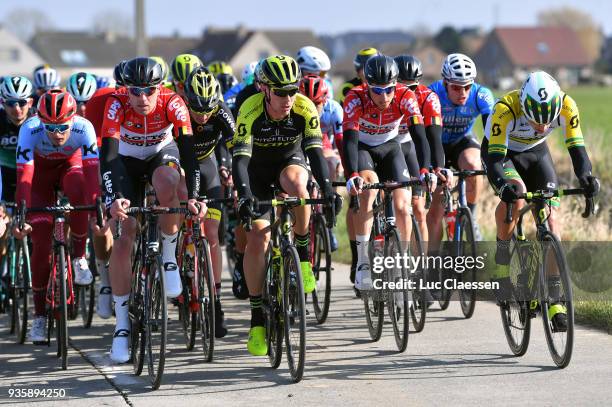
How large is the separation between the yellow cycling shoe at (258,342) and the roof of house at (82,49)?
102612 millimetres

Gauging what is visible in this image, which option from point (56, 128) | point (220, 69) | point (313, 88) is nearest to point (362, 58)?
point (313, 88)

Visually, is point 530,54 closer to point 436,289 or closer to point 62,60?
point 62,60

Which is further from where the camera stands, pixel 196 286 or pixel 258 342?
pixel 196 286

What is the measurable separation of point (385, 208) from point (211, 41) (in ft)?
339

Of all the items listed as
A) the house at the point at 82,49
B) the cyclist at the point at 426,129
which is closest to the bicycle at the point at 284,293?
the cyclist at the point at 426,129

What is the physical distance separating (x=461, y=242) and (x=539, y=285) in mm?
2185

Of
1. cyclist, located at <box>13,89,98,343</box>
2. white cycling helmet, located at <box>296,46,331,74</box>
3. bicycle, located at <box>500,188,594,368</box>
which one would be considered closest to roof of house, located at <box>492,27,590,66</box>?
white cycling helmet, located at <box>296,46,331,74</box>

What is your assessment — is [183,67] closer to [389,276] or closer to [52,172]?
[52,172]

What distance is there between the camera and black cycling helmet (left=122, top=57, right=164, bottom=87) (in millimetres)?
7789

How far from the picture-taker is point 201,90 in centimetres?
856

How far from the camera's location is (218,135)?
923cm

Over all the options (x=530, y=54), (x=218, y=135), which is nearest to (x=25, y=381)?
(x=218, y=135)

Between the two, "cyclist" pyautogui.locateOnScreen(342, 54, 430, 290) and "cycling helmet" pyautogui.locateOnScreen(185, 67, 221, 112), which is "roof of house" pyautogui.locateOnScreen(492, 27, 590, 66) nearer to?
"cyclist" pyautogui.locateOnScreen(342, 54, 430, 290)

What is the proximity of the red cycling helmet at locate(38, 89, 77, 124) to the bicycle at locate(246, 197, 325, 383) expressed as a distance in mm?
1839
